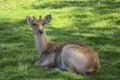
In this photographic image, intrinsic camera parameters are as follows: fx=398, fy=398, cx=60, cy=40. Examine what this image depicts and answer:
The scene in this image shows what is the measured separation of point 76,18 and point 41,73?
1091 centimetres

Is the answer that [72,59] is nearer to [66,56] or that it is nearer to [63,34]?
[66,56]

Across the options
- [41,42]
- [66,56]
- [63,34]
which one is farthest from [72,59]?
[63,34]

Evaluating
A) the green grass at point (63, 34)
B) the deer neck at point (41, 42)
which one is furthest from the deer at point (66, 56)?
the green grass at point (63, 34)

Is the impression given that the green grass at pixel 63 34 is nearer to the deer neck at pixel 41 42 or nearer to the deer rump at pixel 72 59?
the deer rump at pixel 72 59

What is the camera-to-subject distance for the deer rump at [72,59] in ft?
39.5

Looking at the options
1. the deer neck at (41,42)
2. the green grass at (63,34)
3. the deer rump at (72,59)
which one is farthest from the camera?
the deer neck at (41,42)

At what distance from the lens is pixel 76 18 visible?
23.0m

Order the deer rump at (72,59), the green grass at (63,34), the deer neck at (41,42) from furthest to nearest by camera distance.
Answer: the deer neck at (41,42) → the green grass at (63,34) → the deer rump at (72,59)

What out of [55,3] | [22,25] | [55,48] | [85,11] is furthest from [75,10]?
[55,48]

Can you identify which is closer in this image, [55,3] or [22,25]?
[22,25]

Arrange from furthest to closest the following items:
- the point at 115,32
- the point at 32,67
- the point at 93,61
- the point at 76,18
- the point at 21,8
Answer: the point at 21,8 < the point at 76,18 < the point at 115,32 < the point at 32,67 < the point at 93,61

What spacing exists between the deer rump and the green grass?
0.96 ft

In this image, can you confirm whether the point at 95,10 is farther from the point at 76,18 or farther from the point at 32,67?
the point at 32,67

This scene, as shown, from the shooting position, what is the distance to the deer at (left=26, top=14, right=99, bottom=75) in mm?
12062
